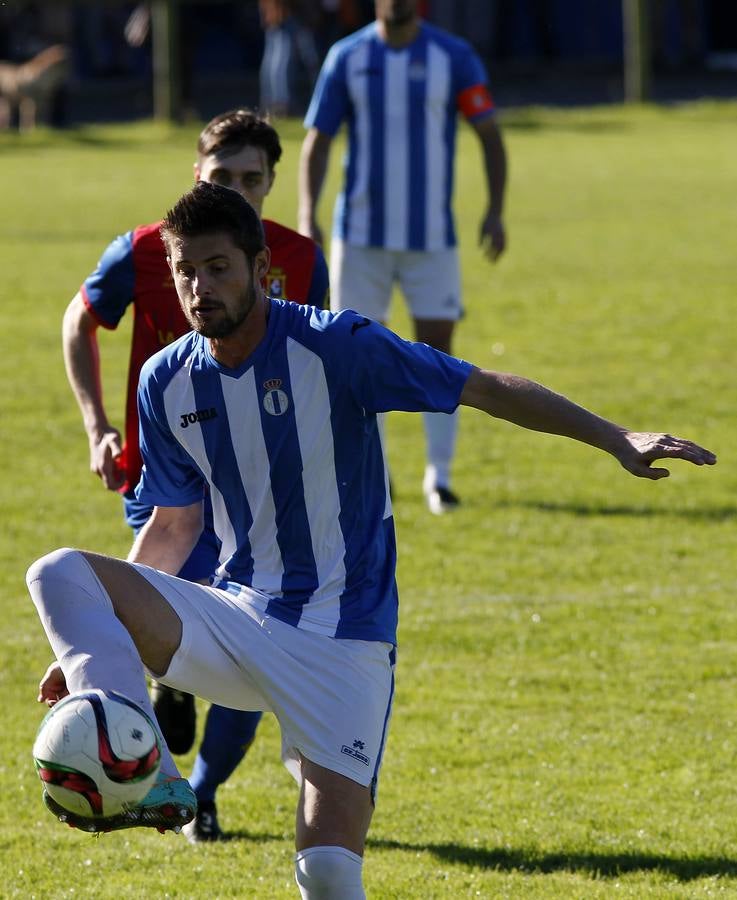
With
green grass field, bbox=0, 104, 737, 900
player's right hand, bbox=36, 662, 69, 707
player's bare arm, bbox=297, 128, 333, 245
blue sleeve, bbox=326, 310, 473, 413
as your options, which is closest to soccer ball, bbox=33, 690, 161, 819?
player's right hand, bbox=36, 662, 69, 707

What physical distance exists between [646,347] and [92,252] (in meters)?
6.35

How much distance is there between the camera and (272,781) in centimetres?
568

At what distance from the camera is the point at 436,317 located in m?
9.03

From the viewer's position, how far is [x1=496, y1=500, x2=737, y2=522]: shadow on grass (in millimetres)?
8711

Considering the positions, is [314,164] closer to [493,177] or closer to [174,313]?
[493,177]

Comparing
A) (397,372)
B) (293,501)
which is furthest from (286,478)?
(397,372)

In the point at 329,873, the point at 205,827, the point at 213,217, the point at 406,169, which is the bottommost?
the point at 205,827

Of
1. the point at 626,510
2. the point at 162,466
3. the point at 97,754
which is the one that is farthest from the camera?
the point at 626,510

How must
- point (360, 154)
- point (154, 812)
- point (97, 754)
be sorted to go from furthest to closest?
point (360, 154) → point (154, 812) → point (97, 754)

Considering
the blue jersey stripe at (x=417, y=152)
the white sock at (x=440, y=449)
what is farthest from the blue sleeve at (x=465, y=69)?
the white sock at (x=440, y=449)

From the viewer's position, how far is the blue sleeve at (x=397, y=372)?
159 inches

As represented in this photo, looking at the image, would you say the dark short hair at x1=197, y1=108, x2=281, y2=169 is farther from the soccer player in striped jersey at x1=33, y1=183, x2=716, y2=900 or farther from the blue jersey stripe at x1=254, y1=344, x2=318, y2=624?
the blue jersey stripe at x1=254, y1=344, x2=318, y2=624

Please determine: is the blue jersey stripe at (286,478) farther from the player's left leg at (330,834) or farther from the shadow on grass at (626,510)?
the shadow on grass at (626,510)

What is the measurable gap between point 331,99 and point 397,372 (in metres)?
5.21
